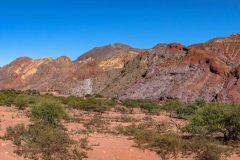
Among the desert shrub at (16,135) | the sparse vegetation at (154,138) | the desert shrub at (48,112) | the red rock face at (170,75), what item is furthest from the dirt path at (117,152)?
the red rock face at (170,75)

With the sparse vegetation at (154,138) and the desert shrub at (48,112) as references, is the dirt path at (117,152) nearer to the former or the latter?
the sparse vegetation at (154,138)

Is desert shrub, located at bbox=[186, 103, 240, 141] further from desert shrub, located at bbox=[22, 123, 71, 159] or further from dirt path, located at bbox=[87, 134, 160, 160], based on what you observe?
desert shrub, located at bbox=[22, 123, 71, 159]

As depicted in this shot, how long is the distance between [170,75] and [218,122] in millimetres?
56643

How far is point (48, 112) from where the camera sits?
27391mm

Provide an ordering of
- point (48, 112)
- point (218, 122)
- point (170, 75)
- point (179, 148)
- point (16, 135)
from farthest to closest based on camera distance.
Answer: point (170, 75) < point (48, 112) < point (218, 122) < point (16, 135) < point (179, 148)

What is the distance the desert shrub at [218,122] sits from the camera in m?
22.8

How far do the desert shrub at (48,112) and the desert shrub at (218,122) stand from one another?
359 inches

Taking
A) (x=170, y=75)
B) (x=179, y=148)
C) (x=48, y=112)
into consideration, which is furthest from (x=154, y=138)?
(x=170, y=75)

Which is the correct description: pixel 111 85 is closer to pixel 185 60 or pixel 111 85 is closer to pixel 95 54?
pixel 185 60

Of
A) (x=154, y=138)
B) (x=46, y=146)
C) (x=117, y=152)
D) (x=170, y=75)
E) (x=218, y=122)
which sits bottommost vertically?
(x=117, y=152)

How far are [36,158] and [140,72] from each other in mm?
74055

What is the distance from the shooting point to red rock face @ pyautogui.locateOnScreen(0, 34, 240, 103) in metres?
71.3

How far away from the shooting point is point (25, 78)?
428 feet

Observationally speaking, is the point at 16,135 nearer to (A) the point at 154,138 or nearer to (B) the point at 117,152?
(B) the point at 117,152
